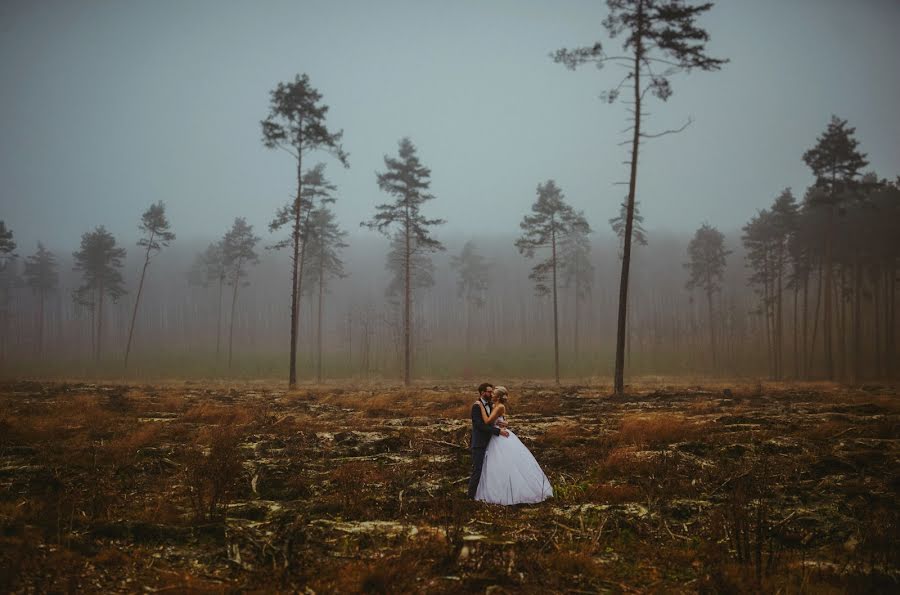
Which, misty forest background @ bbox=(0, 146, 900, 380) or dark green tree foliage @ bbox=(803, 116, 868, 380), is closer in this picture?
dark green tree foliage @ bbox=(803, 116, 868, 380)

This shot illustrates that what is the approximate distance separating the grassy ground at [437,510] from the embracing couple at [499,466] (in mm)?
293

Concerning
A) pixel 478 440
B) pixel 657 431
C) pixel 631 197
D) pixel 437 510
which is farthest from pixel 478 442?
pixel 631 197

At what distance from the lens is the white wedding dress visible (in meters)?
6.79

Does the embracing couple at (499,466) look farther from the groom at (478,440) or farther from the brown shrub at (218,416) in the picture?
the brown shrub at (218,416)

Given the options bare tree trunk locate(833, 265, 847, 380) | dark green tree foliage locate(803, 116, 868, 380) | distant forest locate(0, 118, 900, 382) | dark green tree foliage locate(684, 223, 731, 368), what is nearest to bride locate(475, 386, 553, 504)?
distant forest locate(0, 118, 900, 382)

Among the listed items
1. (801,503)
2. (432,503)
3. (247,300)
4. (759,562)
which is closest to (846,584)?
(759,562)

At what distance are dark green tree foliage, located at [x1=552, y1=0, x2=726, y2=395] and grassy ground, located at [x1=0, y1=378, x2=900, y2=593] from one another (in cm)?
957

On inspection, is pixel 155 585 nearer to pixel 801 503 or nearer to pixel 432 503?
pixel 432 503

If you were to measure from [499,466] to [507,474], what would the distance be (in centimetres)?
17

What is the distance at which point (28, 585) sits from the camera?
Result: 165 inches

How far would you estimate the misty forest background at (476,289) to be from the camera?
102ft

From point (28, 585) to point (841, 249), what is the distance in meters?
48.0

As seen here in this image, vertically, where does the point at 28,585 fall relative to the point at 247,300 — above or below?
below

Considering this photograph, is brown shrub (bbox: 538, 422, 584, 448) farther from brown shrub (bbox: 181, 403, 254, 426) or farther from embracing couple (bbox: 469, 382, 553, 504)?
brown shrub (bbox: 181, 403, 254, 426)
